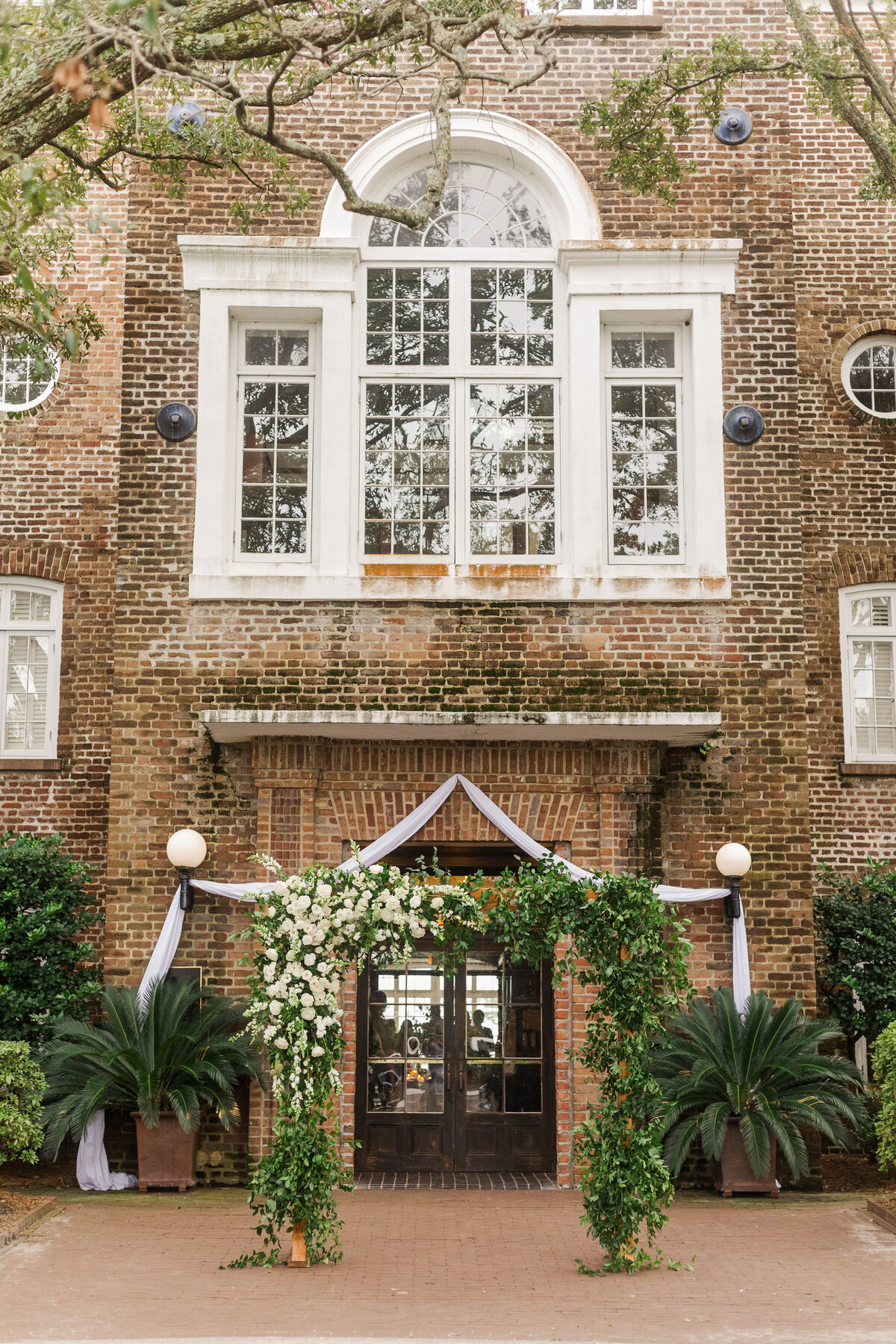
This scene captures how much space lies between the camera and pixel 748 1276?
318 inches

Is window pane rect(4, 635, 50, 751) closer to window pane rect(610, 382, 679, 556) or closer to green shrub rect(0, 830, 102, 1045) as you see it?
green shrub rect(0, 830, 102, 1045)

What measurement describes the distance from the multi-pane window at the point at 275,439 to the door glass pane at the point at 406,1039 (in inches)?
150

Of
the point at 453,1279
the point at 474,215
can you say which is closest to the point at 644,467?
the point at 474,215

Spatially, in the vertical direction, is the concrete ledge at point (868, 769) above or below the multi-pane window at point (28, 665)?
below

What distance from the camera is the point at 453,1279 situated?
8.01 meters

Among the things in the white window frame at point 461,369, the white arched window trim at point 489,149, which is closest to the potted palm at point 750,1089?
the white window frame at point 461,369

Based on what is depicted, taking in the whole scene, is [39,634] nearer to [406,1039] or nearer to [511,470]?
[511,470]

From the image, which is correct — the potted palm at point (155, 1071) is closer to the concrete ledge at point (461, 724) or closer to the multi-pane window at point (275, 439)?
the concrete ledge at point (461, 724)

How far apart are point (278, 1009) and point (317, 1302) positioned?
164 centimetres

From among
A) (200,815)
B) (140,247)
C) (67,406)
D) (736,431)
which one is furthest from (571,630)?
(67,406)

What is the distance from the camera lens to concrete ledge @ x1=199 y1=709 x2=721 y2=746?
34.9 feet

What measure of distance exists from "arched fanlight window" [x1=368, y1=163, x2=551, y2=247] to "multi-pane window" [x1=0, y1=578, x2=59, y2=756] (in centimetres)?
487

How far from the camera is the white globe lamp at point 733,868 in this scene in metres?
10.9

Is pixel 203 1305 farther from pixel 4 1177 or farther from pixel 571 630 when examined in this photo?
pixel 571 630
